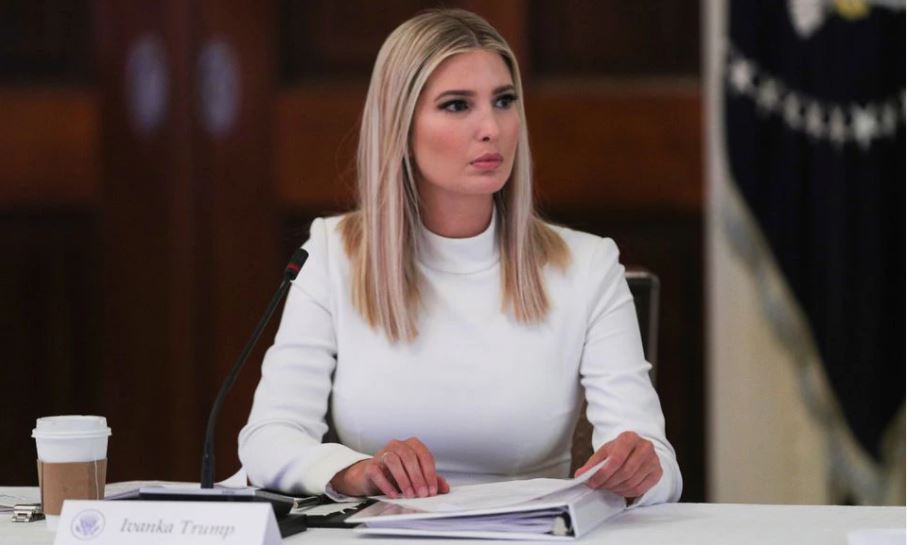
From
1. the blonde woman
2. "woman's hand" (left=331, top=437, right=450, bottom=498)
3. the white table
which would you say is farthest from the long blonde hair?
the white table

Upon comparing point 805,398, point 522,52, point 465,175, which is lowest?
point 805,398

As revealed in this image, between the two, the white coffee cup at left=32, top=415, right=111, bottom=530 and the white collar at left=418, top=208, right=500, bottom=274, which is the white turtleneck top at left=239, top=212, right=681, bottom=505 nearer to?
the white collar at left=418, top=208, right=500, bottom=274

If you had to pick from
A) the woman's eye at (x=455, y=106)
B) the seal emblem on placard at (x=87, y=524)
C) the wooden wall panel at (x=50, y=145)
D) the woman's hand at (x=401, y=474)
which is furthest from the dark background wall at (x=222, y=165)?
the seal emblem on placard at (x=87, y=524)

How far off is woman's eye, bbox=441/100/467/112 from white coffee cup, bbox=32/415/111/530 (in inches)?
27.8

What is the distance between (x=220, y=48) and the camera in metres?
3.24

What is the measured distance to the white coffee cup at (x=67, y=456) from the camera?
1.44m

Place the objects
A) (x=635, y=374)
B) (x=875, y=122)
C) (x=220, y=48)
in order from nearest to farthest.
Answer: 1. (x=635, y=374)
2. (x=875, y=122)
3. (x=220, y=48)

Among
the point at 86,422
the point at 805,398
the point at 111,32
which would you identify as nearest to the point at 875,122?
the point at 805,398

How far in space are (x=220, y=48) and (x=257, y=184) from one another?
0.35m

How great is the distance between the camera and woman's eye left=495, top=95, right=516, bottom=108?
1.95 m

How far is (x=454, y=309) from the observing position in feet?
6.27

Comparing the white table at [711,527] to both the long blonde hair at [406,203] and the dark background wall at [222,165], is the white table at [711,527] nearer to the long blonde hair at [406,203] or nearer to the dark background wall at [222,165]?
the long blonde hair at [406,203]

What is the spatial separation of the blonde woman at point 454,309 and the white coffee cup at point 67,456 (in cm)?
37

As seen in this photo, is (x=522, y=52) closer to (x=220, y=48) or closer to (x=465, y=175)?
(x=220, y=48)
